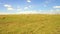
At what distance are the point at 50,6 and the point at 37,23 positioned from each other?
483 millimetres

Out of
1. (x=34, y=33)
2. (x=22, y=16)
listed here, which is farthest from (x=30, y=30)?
(x=22, y=16)

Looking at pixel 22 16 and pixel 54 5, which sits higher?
pixel 54 5

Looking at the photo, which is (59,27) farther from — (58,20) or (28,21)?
(28,21)

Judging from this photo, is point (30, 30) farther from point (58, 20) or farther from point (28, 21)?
point (58, 20)

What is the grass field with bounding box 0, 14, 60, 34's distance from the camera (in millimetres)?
2768

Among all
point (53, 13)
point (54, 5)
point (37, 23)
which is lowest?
point (37, 23)

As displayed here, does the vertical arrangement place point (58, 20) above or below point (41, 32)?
above

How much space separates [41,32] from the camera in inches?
108

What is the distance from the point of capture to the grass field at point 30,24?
277 centimetres

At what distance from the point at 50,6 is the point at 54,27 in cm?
48

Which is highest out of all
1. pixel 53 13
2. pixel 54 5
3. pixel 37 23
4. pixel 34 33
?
pixel 54 5

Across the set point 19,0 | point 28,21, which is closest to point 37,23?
point 28,21

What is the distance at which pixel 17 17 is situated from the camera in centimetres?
290

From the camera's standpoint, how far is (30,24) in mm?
2830
